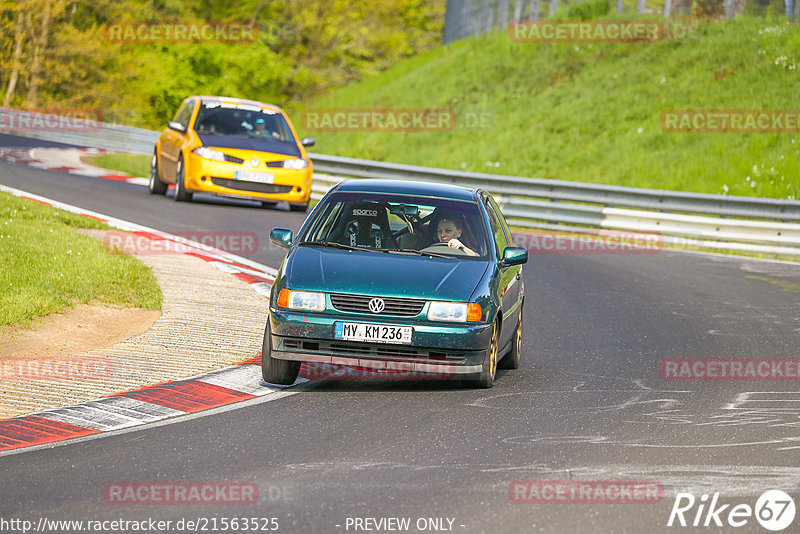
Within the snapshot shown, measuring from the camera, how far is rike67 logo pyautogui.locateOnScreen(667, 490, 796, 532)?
18.4 ft

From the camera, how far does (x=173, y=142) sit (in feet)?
69.7

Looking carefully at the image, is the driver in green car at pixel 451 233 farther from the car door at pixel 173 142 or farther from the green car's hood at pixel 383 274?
the car door at pixel 173 142

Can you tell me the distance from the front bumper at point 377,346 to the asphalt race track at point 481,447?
0.26 metres

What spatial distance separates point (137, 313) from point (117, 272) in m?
1.39

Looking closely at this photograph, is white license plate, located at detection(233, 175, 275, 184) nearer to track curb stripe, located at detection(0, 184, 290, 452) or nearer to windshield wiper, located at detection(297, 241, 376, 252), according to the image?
track curb stripe, located at detection(0, 184, 290, 452)

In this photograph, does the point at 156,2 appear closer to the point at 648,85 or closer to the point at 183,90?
the point at 183,90

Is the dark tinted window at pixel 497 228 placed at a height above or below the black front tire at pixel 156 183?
A: above

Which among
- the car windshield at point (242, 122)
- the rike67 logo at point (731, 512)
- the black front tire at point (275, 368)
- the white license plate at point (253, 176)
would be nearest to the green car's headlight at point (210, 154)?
the white license plate at point (253, 176)

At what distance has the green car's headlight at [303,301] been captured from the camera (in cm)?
858

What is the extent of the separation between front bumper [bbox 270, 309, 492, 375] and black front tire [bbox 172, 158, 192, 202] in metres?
12.5

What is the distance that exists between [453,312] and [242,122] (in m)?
13.8

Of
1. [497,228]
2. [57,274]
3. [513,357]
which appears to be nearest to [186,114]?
[57,274]

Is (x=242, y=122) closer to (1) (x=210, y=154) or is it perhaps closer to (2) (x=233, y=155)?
(2) (x=233, y=155)

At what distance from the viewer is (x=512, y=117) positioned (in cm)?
3475
